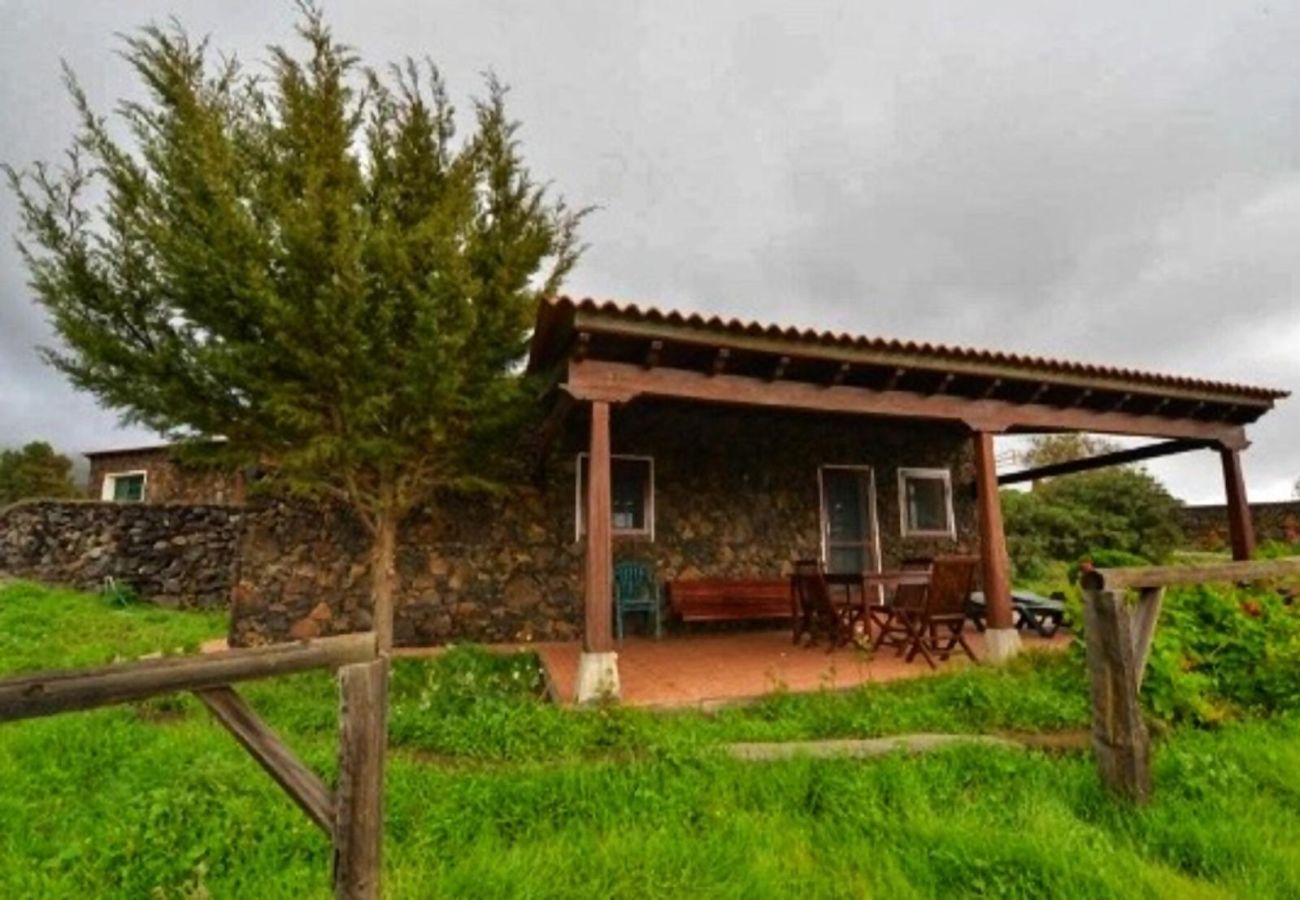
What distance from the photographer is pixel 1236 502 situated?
25.8 ft

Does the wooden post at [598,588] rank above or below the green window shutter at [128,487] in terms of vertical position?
below

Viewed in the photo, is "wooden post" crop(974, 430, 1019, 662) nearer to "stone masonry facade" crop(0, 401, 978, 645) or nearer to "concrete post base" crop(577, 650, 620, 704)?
"stone masonry facade" crop(0, 401, 978, 645)

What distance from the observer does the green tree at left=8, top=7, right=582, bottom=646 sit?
497cm

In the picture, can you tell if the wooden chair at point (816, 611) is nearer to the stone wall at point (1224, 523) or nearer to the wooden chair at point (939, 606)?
the wooden chair at point (939, 606)

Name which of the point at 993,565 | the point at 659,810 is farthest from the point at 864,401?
the point at 659,810

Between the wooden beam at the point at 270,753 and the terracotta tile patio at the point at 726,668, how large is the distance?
9.51ft

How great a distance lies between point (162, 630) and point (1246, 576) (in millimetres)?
11085

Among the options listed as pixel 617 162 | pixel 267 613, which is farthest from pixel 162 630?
pixel 617 162

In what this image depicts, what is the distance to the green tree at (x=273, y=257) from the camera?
4969mm

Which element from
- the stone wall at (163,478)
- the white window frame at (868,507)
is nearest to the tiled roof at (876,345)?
the white window frame at (868,507)

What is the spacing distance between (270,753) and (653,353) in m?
3.75

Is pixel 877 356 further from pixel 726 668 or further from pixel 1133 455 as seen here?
pixel 1133 455

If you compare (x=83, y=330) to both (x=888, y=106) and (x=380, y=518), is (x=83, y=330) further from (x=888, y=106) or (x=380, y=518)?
(x=888, y=106)

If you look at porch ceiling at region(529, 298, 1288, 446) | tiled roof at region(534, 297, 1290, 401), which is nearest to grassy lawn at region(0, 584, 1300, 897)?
porch ceiling at region(529, 298, 1288, 446)
